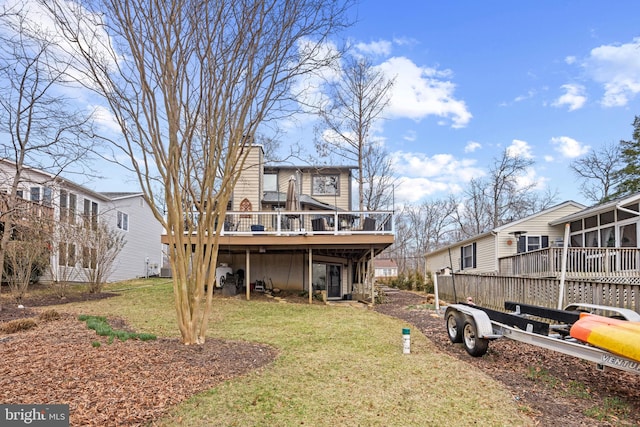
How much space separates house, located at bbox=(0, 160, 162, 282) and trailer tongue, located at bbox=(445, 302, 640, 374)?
10322mm

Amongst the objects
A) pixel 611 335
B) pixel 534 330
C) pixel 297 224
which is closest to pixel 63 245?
pixel 297 224

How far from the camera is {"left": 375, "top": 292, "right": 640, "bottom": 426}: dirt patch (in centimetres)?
387

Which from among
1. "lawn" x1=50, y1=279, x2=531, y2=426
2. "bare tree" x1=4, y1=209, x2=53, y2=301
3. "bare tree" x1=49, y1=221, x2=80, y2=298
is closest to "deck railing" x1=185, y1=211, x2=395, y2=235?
"lawn" x1=50, y1=279, x2=531, y2=426

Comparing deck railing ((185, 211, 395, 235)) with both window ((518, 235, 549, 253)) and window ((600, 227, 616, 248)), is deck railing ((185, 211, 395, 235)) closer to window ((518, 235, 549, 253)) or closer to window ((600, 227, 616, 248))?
window ((600, 227, 616, 248))

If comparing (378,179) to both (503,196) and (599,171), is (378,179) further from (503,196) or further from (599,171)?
(599,171)

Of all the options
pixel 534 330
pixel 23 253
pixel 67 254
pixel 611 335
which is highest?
pixel 23 253

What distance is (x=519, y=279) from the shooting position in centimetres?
1098

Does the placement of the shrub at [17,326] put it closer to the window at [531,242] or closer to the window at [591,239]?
the window at [591,239]

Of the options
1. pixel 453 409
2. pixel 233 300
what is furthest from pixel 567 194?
pixel 453 409

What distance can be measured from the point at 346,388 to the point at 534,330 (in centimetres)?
272

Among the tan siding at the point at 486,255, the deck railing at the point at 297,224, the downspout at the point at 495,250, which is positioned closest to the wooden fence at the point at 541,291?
the deck railing at the point at 297,224

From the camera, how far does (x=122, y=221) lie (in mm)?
22234

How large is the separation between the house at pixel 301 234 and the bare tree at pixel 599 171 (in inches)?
875

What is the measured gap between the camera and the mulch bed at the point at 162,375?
373cm
